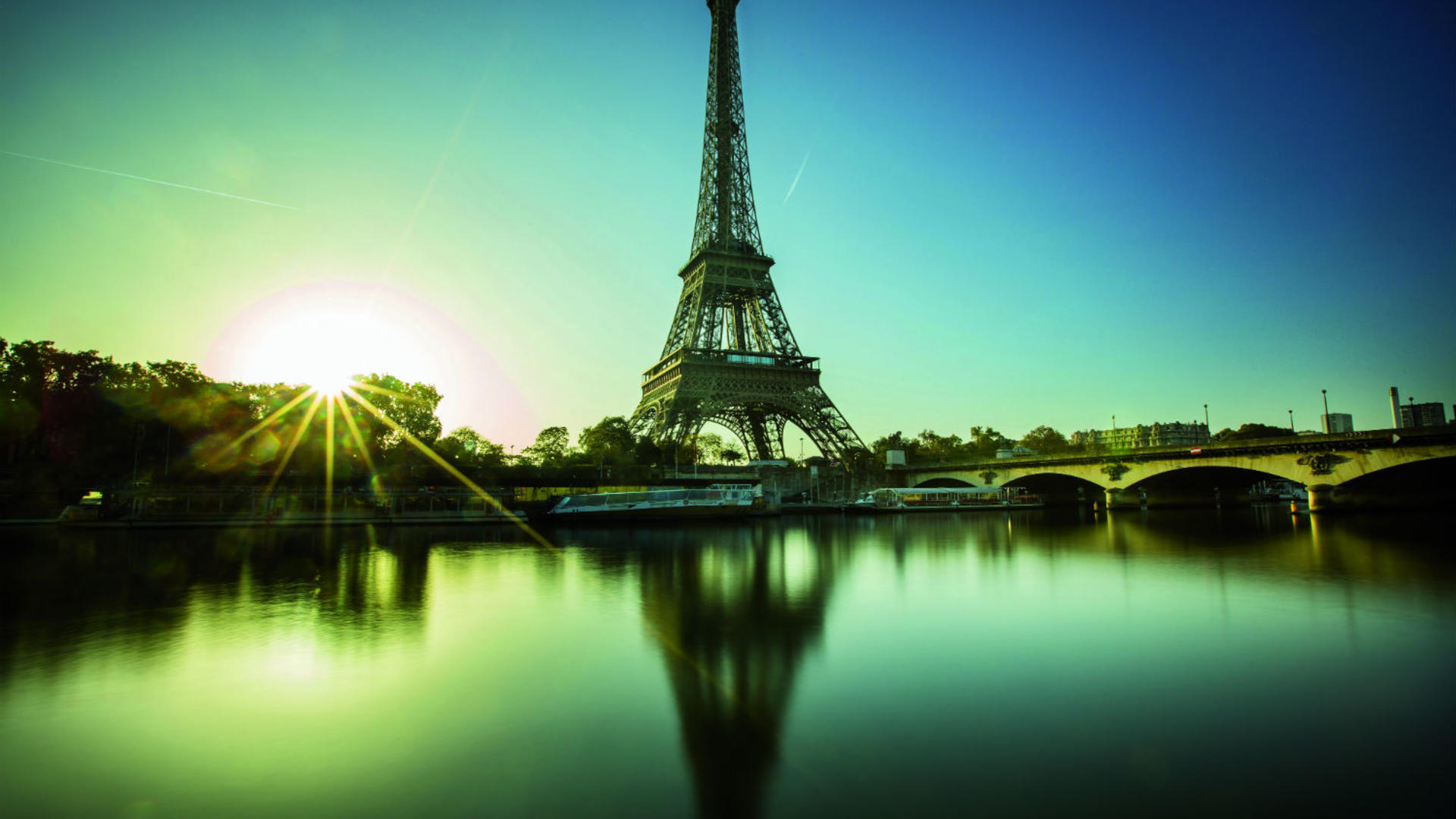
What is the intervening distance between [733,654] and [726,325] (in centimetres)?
6250

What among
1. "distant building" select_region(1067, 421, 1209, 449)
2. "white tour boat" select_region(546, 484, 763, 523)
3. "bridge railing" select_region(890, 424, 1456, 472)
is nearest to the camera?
"bridge railing" select_region(890, 424, 1456, 472)

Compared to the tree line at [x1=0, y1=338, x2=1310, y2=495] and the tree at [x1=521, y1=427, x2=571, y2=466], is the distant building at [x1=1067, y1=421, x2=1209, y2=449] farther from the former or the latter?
the tree line at [x1=0, y1=338, x2=1310, y2=495]

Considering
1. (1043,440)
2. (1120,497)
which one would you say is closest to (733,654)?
(1120,497)

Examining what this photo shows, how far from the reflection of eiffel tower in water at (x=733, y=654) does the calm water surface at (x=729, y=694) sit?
6 centimetres

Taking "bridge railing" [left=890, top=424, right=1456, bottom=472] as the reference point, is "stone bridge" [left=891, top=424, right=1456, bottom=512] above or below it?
below

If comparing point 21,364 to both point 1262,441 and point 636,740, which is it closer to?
point 636,740

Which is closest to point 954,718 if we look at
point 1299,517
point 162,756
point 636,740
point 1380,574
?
point 636,740

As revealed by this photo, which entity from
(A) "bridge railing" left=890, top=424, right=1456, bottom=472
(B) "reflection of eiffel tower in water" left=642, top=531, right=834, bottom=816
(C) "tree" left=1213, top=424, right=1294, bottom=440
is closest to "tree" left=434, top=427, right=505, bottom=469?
(B) "reflection of eiffel tower in water" left=642, top=531, right=834, bottom=816

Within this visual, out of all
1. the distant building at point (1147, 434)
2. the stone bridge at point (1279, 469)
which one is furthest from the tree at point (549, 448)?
the distant building at point (1147, 434)

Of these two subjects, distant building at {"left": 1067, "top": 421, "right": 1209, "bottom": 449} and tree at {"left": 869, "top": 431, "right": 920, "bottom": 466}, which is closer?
tree at {"left": 869, "top": 431, "right": 920, "bottom": 466}

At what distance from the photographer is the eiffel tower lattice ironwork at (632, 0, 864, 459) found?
6059 cm

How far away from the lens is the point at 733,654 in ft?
37.1

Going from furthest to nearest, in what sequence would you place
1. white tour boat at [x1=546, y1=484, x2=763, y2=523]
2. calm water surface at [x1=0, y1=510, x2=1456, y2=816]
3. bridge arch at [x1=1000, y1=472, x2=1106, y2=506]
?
bridge arch at [x1=1000, y1=472, x2=1106, y2=506] → white tour boat at [x1=546, y1=484, x2=763, y2=523] → calm water surface at [x1=0, y1=510, x2=1456, y2=816]

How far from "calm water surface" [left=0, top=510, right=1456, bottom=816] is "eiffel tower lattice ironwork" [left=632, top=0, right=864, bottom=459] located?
40621 mm
